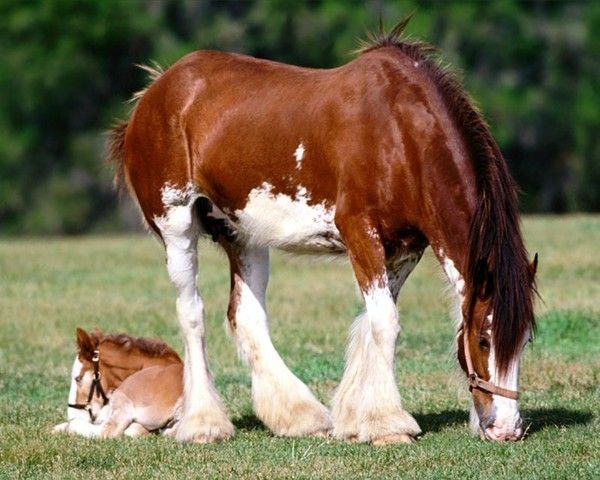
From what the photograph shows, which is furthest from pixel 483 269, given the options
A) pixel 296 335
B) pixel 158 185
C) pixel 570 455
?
pixel 296 335

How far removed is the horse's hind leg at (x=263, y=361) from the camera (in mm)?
8531

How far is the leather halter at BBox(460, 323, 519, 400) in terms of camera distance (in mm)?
7508

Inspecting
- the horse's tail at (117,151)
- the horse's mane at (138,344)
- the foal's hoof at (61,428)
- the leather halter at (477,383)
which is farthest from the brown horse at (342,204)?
the foal's hoof at (61,428)

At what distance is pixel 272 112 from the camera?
8.55 m

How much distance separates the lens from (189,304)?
898cm

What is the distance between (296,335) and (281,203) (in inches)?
175

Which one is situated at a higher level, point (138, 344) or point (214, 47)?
point (214, 47)

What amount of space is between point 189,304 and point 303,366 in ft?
7.26

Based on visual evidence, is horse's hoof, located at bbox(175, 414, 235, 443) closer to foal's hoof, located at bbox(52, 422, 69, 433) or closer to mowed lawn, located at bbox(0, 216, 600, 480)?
mowed lawn, located at bbox(0, 216, 600, 480)

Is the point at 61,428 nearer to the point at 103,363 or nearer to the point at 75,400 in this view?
the point at 75,400

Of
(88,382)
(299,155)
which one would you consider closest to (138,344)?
(88,382)

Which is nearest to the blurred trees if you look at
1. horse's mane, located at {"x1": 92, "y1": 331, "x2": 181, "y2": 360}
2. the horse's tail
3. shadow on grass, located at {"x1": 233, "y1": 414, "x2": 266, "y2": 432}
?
the horse's tail

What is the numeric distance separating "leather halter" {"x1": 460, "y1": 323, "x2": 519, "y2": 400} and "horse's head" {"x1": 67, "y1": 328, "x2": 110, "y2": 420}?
246cm

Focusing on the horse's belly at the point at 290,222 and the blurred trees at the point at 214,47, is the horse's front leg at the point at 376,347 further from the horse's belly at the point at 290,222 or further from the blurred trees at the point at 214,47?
the blurred trees at the point at 214,47
